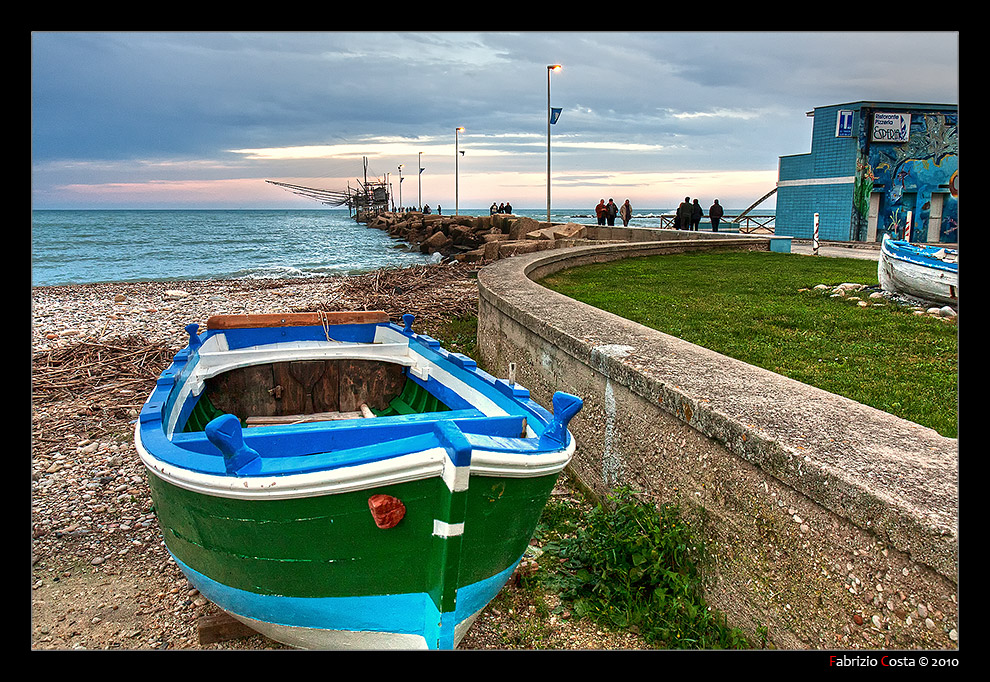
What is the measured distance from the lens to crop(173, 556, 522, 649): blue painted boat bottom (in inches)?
120

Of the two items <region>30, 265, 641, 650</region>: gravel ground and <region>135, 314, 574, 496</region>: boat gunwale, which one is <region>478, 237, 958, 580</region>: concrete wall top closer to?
<region>135, 314, 574, 496</region>: boat gunwale

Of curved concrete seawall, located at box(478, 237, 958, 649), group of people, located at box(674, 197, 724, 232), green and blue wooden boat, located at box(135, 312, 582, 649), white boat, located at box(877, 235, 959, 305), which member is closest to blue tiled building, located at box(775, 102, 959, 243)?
group of people, located at box(674, 197, 724, 232)

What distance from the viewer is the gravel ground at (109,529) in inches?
146

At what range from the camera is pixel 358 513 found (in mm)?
2793

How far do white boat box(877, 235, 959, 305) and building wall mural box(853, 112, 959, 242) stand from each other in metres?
16.4

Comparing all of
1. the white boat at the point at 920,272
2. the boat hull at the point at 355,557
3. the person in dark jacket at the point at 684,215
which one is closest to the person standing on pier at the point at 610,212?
the person in dark jacket at the point at 684,215

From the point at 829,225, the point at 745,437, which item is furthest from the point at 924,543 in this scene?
the point at 829,225

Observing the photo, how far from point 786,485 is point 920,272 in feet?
21.5

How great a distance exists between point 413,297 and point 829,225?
16.7 meters

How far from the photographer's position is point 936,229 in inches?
922

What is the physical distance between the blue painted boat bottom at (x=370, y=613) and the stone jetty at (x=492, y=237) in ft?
46.3

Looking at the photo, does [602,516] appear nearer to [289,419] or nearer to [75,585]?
[289,419]

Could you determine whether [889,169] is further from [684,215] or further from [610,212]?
[610,212]

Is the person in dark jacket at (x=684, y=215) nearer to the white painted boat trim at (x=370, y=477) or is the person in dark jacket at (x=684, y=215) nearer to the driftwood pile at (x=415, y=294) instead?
the driftwood pile at (x=415, y=294)
